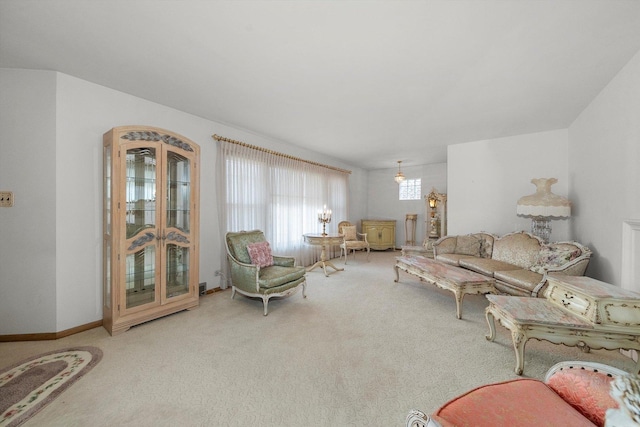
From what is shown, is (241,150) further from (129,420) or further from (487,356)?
(487,356)

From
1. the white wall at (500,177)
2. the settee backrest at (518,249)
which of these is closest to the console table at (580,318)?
the settee backrest at (518,249)

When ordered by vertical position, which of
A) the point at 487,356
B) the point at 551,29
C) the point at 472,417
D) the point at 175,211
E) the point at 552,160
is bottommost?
the point at 487,356

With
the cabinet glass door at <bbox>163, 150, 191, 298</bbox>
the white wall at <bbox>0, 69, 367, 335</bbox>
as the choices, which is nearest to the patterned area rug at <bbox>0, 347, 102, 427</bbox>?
the white wall at <bbox>0, 69, 367, 335</bbox>

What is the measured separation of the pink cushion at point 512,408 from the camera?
0.96 m

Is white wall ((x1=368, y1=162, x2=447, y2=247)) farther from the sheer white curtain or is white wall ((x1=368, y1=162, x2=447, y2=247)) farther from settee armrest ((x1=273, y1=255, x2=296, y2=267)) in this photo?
settee armrest ((x1=273, y1=255, x2=296, y2=267))

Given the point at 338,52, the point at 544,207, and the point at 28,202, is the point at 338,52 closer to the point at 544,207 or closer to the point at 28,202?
the point at 28,202

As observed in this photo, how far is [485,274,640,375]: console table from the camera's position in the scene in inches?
71.9

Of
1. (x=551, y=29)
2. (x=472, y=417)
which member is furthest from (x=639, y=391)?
(x=551, y=29)

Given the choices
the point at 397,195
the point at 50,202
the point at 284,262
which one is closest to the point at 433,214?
the point at 397,195

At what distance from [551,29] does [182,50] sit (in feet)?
9.89

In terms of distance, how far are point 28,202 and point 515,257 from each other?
20.6ft

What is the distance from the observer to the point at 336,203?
679cm

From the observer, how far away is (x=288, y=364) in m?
2.05

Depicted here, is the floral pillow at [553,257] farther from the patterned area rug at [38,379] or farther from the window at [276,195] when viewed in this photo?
the patterned area rug at [38,379]
